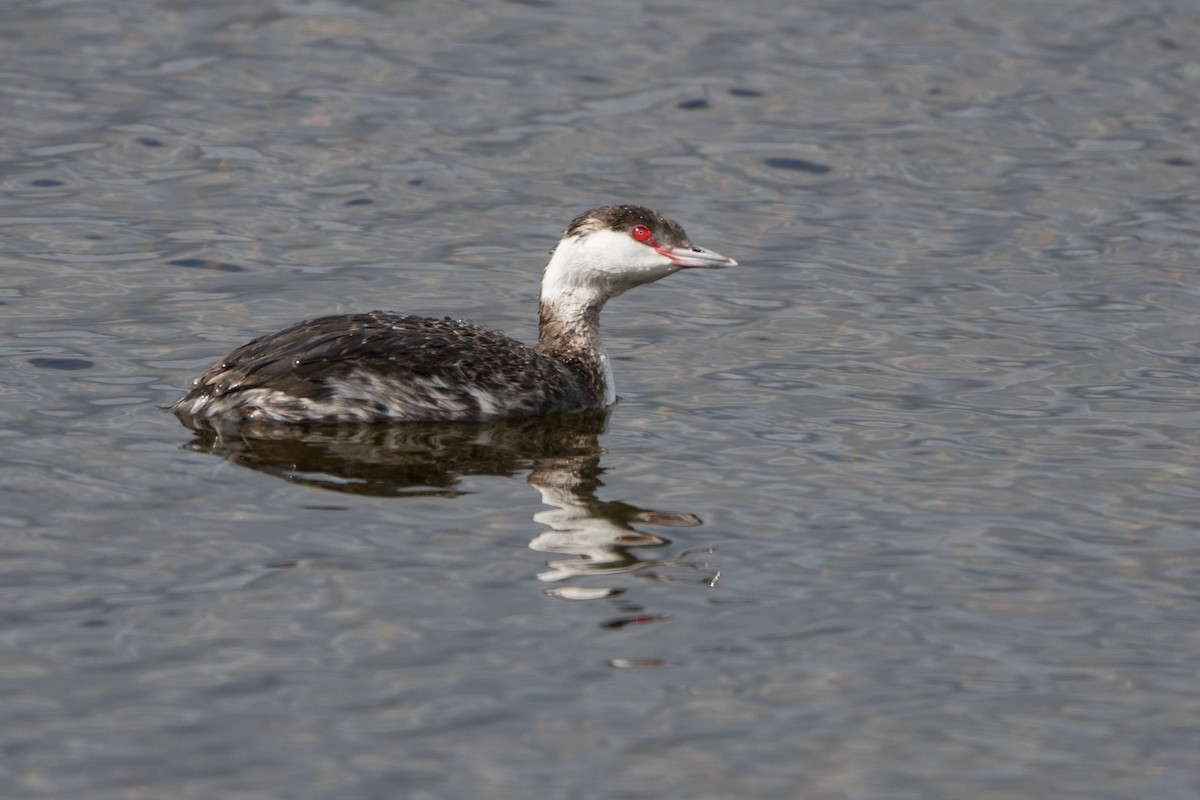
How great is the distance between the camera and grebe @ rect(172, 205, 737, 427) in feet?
33.0

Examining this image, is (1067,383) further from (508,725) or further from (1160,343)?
(508,725)

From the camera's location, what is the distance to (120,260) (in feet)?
43.7

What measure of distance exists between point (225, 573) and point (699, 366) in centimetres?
440

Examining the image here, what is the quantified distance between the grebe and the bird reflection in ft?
0.37

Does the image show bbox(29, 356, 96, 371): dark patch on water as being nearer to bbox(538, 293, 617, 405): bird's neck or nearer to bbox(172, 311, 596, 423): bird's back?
bbox(172, 311, 596, 423): bird's back

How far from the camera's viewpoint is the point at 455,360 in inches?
413

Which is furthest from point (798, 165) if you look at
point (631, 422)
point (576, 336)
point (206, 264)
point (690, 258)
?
point (631, 422)

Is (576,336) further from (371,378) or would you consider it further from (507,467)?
(507,467)

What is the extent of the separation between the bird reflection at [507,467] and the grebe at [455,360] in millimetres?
112

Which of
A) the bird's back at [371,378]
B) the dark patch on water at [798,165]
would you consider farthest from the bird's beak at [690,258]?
the dark patch on water at [798,165]

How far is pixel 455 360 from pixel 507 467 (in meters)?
0.94

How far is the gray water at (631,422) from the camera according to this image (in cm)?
688

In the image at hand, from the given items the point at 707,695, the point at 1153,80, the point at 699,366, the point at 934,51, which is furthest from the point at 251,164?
the point at 707,695

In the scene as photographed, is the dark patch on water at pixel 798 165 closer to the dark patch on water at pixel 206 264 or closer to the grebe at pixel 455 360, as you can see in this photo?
the grebe at pixel 455 360
